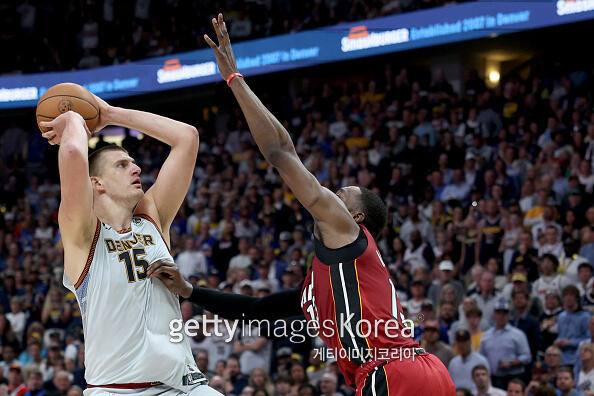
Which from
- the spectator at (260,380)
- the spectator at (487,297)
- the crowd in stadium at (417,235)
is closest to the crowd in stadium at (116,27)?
the crowd in stadium at (417,235)

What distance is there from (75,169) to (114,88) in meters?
14.0

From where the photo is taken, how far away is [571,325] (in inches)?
318

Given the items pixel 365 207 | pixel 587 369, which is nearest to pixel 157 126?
pixel 365 207

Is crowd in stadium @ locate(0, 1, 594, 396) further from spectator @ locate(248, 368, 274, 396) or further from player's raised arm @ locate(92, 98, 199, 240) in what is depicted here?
player's raised arm @ locate(92, 98, 199, 240)

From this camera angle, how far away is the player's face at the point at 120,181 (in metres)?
4.07

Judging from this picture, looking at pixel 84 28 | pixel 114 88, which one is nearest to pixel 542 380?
pixel 114 88

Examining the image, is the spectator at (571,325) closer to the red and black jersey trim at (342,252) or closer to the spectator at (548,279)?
the spectator at (548,279)

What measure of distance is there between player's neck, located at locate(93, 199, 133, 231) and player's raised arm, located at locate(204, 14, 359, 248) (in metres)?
0.87

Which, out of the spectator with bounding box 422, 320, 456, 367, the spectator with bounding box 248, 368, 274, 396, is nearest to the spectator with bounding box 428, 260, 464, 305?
the spectator with bounding box 422, 320, 456, 367

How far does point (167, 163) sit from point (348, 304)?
1303mm

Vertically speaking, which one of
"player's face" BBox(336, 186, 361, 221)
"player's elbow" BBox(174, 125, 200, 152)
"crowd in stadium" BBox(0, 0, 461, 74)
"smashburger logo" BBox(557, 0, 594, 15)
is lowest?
"player's face" BBox(336, 186, 361, 221)

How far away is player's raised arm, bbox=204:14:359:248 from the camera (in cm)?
361

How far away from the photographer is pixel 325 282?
380 cm

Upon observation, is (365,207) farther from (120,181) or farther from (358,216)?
(120,181)
